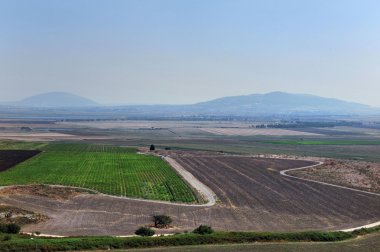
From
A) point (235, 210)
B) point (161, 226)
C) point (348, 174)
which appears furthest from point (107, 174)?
point (348, 174)

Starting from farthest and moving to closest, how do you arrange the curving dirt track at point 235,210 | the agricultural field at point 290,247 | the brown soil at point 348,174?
1. the brown soil at point 348,174
2. the curving dirt track at point 235,210
3. the agricultural field at point 290,247

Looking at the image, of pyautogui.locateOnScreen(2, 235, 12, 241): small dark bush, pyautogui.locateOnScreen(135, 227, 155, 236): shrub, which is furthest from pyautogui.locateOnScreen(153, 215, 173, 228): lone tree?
pyautogui.locateOnScreen(2, 235, 12, 241): small dark bush

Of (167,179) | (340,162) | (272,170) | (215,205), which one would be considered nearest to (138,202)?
(215,205)

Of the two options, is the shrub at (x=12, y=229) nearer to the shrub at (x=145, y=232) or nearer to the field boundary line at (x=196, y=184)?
the shrub at (x=145, y=232)

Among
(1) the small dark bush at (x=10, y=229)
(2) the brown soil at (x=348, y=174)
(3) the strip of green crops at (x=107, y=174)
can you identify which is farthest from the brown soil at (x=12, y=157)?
(2) the brown soil at (x=348, y=174)

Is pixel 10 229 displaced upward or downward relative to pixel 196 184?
upward

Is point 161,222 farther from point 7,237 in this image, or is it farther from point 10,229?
point 7,237
